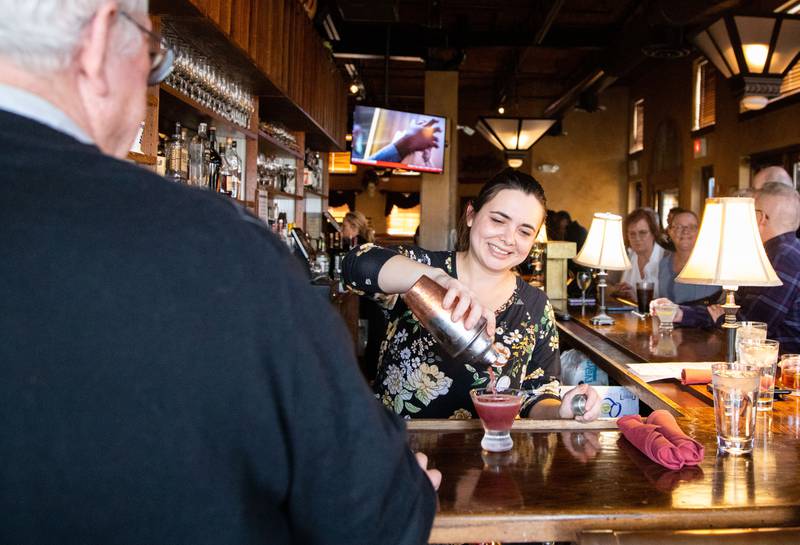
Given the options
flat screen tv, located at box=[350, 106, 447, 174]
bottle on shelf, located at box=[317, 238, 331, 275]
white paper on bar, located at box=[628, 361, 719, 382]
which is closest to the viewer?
white paper on bar, located at box=[628, 361, 719, 382]

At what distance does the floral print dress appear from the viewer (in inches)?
79.0

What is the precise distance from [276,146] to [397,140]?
2183 millimetres

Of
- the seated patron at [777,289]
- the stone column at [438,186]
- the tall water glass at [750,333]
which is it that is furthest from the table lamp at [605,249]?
the stone column at [438,186]

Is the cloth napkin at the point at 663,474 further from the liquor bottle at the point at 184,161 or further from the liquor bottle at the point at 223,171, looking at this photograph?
the liquor bottle at the point at 223,171

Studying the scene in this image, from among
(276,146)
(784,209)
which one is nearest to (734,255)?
(784,209)

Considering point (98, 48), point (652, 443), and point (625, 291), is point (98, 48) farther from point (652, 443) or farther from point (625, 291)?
point (625, 291)

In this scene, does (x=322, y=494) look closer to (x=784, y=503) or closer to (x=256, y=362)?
(x=256, y=362)

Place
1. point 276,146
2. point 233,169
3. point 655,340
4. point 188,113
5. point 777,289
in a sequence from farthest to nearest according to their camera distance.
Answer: point 276,146 → point 233,169 → point 188,113 → point 655,340 → point 777,289

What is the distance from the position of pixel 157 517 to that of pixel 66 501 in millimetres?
75

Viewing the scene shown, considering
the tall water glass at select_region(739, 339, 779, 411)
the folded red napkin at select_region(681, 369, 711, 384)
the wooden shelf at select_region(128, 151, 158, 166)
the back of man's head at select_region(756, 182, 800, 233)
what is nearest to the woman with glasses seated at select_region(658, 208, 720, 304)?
the back of man's head at select_region(756, 182, 800, 233)

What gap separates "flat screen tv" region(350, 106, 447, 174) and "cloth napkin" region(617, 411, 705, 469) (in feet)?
18.5

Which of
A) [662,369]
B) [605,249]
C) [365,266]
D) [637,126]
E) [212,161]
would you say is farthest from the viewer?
[637,126]

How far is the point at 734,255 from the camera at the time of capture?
227cm

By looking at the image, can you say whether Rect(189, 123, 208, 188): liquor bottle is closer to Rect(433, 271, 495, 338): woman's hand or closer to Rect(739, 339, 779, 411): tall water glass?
Rect(433, 271, 495, 338): woman's hand
